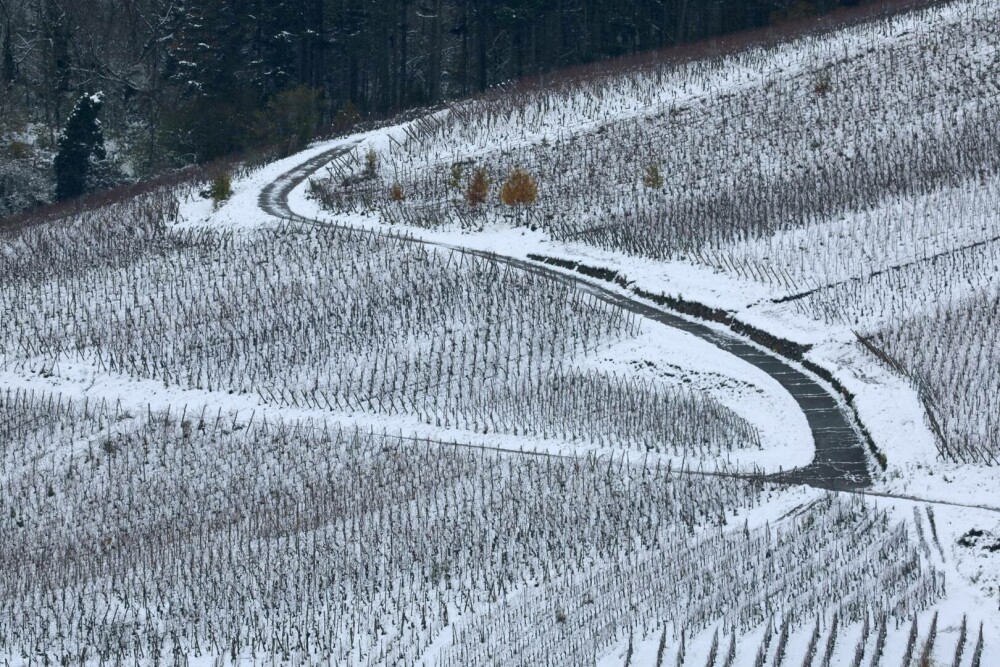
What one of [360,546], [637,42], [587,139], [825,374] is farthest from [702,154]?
[637,42]

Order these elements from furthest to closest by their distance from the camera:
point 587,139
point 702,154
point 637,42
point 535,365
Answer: point 637,42 → point 587,139 → point 702,154 → point 535,365

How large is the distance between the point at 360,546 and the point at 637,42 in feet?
148

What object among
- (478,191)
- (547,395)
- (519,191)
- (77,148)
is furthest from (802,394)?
(77,148)

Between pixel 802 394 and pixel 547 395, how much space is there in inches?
135

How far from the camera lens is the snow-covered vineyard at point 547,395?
10.0 meters

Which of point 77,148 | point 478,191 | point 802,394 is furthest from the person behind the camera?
point 77,148

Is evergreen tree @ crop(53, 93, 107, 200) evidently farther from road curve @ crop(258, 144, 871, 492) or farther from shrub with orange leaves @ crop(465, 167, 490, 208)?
road curve @ crop(258, 144, 871, 492)

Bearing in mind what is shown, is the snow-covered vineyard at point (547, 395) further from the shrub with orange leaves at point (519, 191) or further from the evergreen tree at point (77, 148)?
the evergreen tree at point (77, 148)

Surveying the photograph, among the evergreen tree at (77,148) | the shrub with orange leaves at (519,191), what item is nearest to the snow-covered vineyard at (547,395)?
the shrub with orange leaves at (519,191)

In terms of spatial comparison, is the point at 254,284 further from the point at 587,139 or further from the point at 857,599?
the point at 857,599

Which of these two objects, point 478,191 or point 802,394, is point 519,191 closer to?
point 478,191

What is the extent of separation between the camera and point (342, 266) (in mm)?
22688

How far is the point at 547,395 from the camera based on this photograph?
53.6 feet

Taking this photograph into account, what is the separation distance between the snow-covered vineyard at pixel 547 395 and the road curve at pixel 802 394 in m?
0.10
